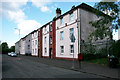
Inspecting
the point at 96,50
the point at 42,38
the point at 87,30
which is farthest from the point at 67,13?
the point at 42,38

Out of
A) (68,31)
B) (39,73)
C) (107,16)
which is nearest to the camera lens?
(39,73)

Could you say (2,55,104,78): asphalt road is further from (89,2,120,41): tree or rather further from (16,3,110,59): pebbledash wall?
(16,3,110,59): pebbledash wall

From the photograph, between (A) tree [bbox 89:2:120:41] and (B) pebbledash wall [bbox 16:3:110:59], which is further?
(B) pebbledash wall [bbox 16:3:110:59]

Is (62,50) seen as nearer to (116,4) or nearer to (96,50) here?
(96,50)

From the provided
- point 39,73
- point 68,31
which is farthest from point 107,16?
point 68,31

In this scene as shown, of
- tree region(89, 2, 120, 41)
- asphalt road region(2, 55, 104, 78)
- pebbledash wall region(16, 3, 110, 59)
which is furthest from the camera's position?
pebbledash wall region(16, 3, 110, 59)

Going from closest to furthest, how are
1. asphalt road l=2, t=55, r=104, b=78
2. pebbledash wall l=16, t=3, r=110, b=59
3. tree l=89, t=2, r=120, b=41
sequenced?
asphalt road l=2, t=55, r=104, b=78 < tree l=89, t=2, r=120, b=41 < pebbledash wall l=16, t=3, r=110, b=59

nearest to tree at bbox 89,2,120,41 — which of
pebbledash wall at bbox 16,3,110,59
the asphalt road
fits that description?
the asphalt road

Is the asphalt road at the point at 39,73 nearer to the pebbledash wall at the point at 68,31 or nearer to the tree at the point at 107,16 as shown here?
the tree at the point at 107,16

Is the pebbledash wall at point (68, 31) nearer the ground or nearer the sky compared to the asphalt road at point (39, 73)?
nearer the sky

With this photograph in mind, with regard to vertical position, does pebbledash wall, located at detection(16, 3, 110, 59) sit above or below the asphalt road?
above

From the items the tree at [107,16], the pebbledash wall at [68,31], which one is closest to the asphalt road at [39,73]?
the tree at [107,16]

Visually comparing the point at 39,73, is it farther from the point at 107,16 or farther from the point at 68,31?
the point at 68,31

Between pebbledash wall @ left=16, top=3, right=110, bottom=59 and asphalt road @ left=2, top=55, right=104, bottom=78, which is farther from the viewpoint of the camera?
pebbledash wall @ left=16, top=3, right=110, bottom=59
